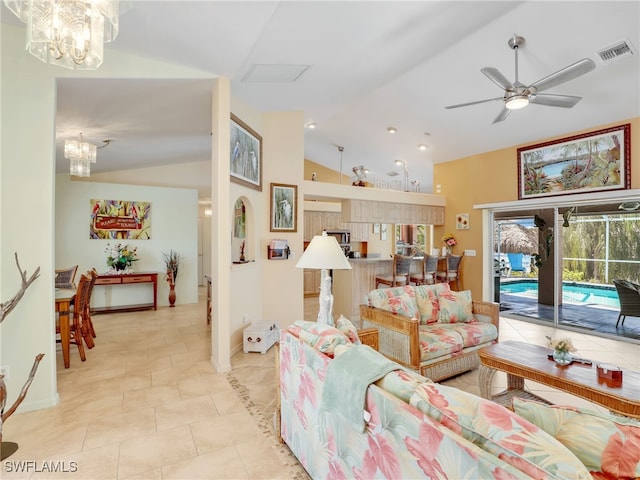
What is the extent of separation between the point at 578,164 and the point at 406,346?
4504mm

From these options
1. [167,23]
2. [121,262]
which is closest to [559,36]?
[167,23]

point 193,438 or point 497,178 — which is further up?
point 497,178

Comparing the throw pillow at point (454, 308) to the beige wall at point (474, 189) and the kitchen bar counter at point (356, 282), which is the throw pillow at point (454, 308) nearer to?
the kitchen bar counter at point (356, 282)

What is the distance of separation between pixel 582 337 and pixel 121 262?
310 inches

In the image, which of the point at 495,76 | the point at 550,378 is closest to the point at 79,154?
the point at 495,76

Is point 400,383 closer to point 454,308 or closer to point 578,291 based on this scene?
point 454,308

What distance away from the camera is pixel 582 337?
189 inches

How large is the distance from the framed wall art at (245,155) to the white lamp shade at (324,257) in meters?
1.52

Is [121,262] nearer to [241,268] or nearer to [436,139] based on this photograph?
[241,268]

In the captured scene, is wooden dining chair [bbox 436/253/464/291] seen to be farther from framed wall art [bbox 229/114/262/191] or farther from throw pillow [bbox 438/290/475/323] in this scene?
framed wall art [bbox 229/114/262/191]

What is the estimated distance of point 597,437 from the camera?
1002 millimetres

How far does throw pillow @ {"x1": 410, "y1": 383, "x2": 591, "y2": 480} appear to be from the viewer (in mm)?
837

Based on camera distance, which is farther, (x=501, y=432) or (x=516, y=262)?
(x=516, y=262)

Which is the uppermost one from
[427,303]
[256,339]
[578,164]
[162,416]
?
[578,164]
